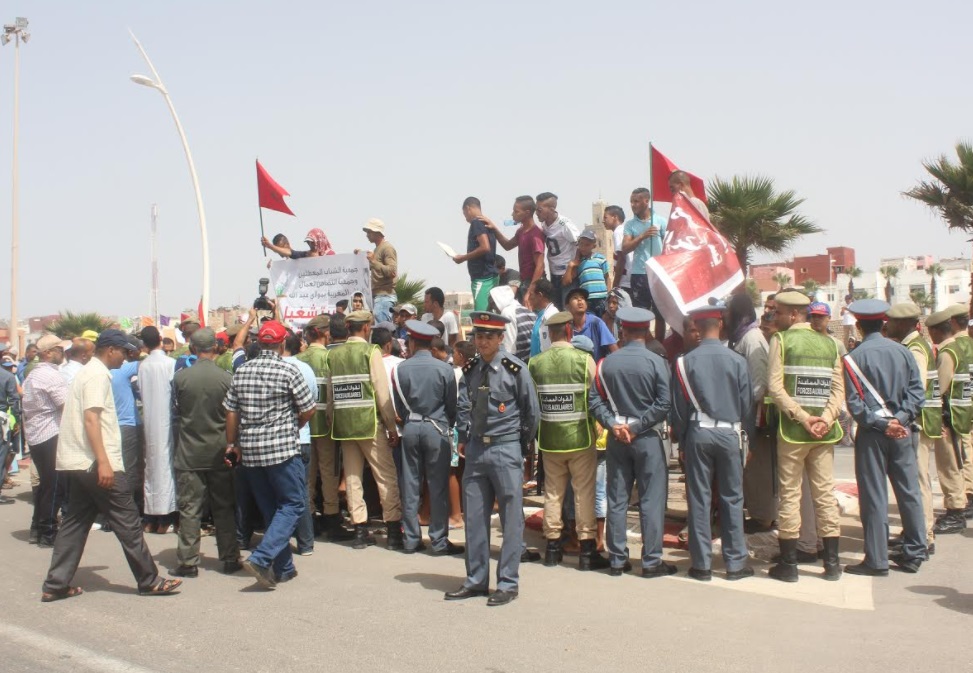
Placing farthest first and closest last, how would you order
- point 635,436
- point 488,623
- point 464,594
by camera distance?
point 635,436
point 464,594
point 488,623

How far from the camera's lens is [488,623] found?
21.4 feet

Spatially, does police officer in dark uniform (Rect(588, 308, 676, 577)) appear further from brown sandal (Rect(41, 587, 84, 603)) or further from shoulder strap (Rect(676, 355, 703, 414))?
brown sandal (Rect(41, 587, 84, 603))

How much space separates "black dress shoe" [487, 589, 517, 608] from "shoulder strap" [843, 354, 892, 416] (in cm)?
329

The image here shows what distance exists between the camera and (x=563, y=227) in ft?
39.6

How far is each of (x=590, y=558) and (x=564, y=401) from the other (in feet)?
4.47

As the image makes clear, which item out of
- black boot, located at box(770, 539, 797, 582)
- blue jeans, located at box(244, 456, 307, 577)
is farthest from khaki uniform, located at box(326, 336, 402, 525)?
black boot, located at box(770, 539, 797, 582)

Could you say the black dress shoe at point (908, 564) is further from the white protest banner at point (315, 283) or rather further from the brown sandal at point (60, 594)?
the white protest banner at point (315, 283)

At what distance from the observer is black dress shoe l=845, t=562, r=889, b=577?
778 cm

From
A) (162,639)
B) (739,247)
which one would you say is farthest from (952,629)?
(739,247)

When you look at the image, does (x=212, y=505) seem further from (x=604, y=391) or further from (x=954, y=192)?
(x=954, y=192)

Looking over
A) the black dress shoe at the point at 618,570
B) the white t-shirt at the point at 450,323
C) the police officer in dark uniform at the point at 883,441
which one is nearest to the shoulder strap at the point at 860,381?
the police officer in dark uniform at the point at 883,441

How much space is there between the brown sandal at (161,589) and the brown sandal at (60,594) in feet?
1.64

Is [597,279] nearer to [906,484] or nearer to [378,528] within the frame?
[378,528]

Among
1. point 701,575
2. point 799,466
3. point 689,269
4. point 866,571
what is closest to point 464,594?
point 701,575
